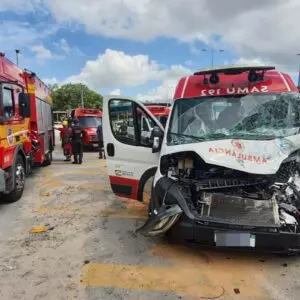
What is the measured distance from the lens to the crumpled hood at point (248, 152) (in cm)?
452

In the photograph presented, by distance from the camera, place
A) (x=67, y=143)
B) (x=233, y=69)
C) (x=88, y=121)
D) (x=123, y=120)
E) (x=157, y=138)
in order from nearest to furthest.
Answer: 1. (x=233, y=69)
2. (x=157, y=138)
3. (x=123, y=120)
4. (x=67, y=143)
5. (x=88, y=121)

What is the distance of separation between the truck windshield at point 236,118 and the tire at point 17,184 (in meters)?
3.97

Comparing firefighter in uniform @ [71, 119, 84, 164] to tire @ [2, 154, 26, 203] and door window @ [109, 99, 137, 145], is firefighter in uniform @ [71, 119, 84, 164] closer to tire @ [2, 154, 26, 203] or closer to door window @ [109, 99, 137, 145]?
tire @ [2, 154, 26, 203]

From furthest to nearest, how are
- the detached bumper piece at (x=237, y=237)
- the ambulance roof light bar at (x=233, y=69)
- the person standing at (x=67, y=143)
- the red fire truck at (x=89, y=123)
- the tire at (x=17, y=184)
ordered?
the red fire truck at (x=89, y=123), the person standing at (x=67, y=143), the tire at (x=17, y=184), the ambulance roof light bar at (x=233, y=69), the detached bumper piece at (x=237, y=237)

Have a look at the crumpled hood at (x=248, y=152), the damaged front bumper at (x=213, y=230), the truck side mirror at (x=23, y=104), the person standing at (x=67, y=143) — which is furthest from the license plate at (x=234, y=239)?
the person standing at (x=67, y=143)

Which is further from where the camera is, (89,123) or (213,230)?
(89,123)

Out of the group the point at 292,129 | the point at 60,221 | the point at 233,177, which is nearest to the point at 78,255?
the point at 60,221

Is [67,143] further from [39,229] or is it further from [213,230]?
[213,230]

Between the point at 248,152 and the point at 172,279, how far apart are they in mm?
1688

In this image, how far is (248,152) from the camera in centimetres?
467

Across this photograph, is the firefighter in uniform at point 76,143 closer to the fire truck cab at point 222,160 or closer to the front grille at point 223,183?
the fire truck cab at point 222,160

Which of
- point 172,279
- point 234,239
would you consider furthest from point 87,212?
point 234,239

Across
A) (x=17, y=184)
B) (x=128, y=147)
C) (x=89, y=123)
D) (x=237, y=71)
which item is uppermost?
(x=237, y=71)

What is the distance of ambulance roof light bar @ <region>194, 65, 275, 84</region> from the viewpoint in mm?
5630
